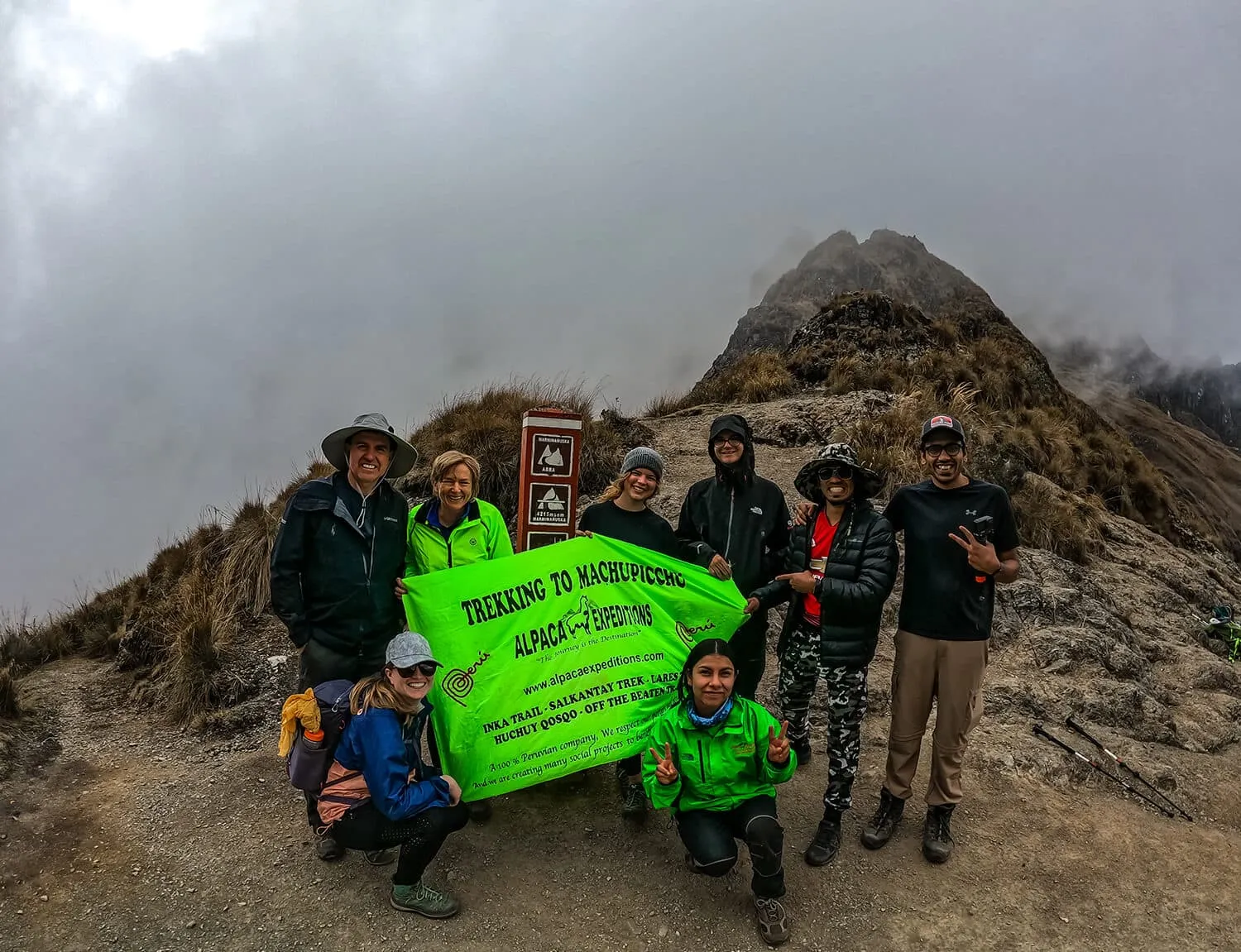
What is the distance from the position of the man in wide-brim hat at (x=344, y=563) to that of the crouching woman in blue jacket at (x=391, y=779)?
51cm

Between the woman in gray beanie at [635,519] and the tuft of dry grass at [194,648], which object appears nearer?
the woman in gray beanie at [635,519]

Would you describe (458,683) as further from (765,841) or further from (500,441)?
(500,441)

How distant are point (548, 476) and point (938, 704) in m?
3.21

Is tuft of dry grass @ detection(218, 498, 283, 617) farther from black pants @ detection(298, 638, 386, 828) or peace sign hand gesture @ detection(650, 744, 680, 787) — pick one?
peace sign hand gesture @ detection(650, 744, 680, 787)

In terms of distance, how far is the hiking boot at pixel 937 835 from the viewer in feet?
14.0

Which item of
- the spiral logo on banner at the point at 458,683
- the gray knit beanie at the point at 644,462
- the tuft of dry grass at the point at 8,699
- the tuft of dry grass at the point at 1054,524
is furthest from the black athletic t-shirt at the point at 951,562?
the tuft of dry grass at the point at 8,699

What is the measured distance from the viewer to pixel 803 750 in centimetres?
496

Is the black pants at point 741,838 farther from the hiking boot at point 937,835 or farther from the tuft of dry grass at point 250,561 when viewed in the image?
the tuft of dry grass at point 250,561

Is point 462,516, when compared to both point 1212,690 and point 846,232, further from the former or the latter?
point 846,232

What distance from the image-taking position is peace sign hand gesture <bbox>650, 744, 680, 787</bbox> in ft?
11.8

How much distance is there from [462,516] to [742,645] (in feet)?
6.54

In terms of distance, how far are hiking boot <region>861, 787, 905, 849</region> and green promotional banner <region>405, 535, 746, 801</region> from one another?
1.43 metres

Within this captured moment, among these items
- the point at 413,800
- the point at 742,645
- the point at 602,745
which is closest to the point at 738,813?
the point at 602,745

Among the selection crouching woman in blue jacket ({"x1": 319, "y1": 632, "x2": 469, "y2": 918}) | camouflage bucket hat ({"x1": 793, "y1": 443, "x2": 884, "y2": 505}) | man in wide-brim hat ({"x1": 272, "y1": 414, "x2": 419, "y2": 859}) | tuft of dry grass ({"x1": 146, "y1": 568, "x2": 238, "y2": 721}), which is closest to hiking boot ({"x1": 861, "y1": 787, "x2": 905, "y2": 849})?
camouflage bucket hat ({"x1": 793, "y1": 443, "x2": 884, "y2": 505})
